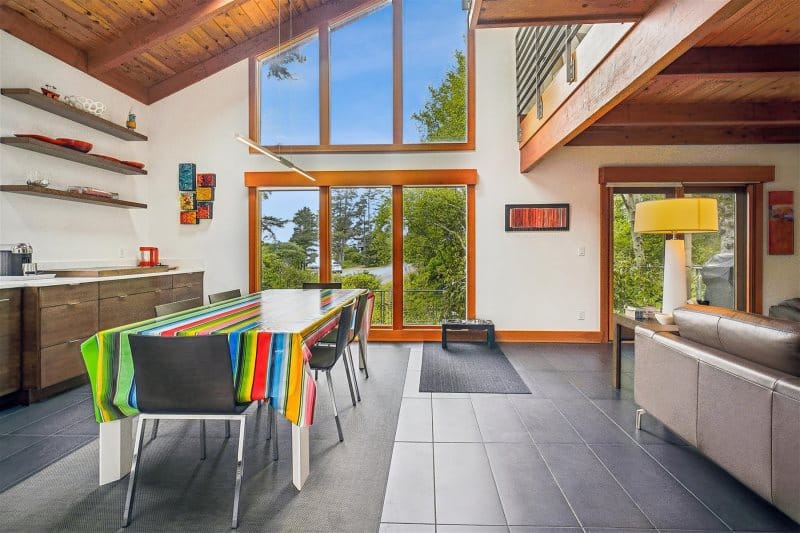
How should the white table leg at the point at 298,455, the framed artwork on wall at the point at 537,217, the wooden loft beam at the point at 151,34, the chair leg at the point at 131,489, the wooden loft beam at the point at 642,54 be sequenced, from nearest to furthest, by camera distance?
the chair leg at the point at 131,489 → the wooden loft beam at the point at 642,54 → the white table leg at the point at 298,455 → the wooden loft beam at the point at 151,34 → the framed artwork on wall at the point at 537,217

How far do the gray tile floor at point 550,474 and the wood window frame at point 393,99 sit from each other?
3323mm

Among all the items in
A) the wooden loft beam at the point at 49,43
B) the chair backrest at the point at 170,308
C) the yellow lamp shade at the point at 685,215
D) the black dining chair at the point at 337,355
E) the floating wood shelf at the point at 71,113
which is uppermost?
the wooden loft beam at the point at 49,43

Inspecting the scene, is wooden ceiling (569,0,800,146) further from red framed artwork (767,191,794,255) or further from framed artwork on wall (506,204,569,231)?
framed artwork on wall (506,204,569,231)

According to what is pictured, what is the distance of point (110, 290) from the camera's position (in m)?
3.76

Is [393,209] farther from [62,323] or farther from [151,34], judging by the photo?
[62,323]

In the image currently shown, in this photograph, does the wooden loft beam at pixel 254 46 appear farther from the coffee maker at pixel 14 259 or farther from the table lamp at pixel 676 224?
the table lamp at pixel 676 224

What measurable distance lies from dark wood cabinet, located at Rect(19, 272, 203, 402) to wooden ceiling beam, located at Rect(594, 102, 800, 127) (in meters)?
4.90

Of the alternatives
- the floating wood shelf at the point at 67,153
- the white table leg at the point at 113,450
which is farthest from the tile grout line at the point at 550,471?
the floating wood shelf at the point at 67,153

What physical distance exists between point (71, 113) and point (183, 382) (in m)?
3.77

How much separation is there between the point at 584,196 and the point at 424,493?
4.38m

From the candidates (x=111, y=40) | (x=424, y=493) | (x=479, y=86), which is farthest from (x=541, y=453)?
(x=111, y=40)

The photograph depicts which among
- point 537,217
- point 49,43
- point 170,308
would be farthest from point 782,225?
point 49,43

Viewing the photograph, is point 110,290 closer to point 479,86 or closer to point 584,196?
point 479,86

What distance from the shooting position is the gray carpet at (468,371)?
3.46 metres
